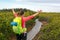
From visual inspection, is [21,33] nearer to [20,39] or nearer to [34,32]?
[20,39]

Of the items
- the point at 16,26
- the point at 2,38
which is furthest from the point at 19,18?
the point at 2,38

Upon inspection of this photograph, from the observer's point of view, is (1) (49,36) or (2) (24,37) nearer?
(2) (24,37)

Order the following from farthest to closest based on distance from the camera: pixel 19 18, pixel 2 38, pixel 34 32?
pixel 34 32 → pixel 2 38 → pixel 19 18

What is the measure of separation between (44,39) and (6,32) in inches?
102

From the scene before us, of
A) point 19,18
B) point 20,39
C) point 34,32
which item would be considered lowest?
point 34,32

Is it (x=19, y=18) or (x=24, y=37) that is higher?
(x=19, y=18)

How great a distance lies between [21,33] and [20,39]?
1.14 ft

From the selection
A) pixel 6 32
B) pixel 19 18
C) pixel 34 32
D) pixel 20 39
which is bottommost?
pixel 34 32

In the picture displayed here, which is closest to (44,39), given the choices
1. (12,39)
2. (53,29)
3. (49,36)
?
(49,36)

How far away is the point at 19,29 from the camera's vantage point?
9.88m

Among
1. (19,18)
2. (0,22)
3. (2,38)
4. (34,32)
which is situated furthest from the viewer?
(34,32)

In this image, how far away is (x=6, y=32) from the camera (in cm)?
1755

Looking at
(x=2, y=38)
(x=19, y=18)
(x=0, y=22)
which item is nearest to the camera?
(x=19, y=18)

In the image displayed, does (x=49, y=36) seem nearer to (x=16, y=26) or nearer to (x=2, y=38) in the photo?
(x=2, y=38)
